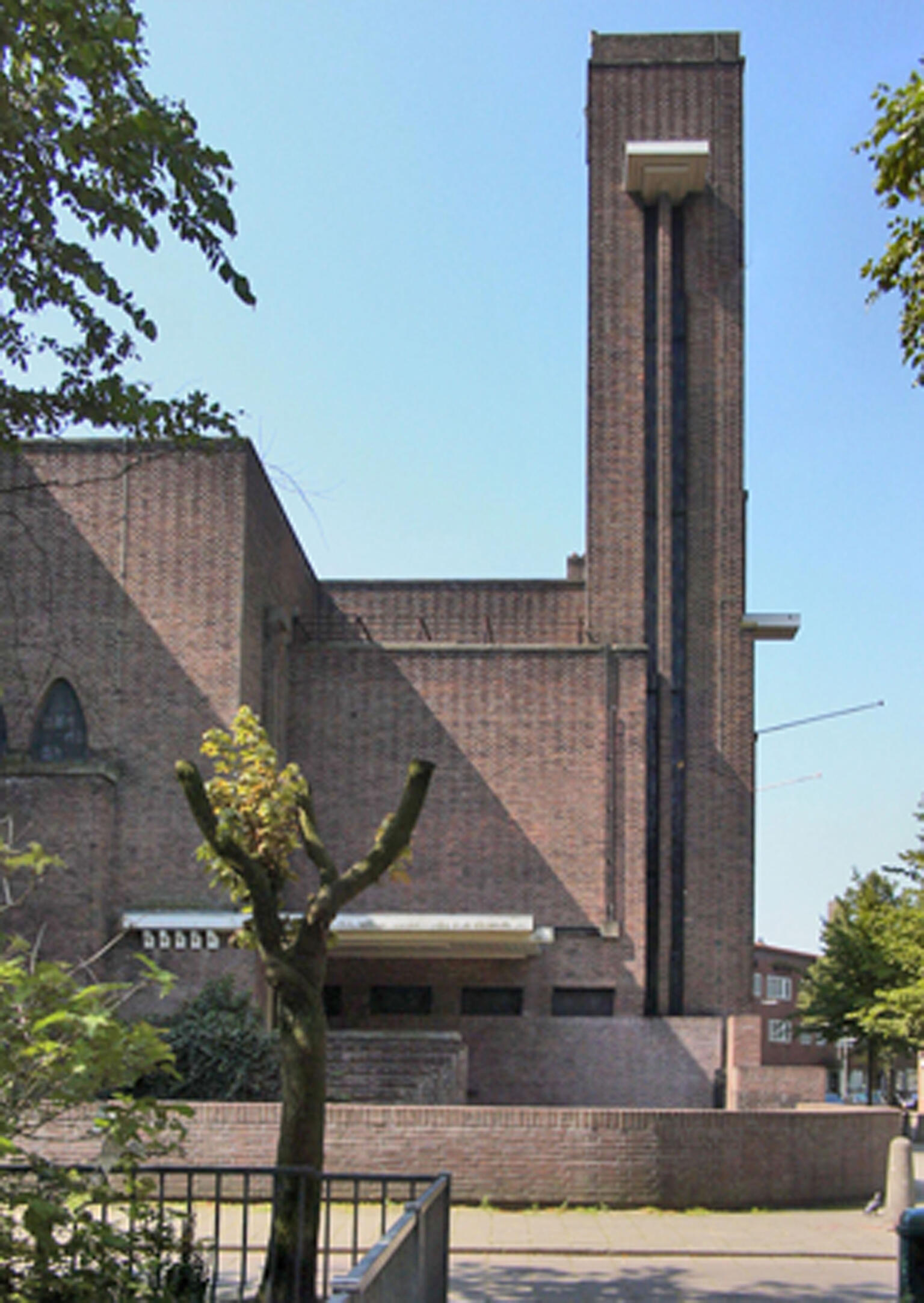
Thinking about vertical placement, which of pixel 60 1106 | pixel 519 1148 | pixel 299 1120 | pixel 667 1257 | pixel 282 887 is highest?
pixel 282 887

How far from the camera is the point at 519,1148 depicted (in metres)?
19.1

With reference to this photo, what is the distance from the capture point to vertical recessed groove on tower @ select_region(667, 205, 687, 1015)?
32.9 m

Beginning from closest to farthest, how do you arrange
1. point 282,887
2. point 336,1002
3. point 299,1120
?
point 299,1120 → point 282,887 → point 336,1002

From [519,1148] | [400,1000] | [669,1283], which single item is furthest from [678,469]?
[669,1283]

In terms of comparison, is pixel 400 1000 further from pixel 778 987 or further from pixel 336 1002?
pixel 778 987

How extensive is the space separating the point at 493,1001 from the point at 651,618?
8758 millimetres

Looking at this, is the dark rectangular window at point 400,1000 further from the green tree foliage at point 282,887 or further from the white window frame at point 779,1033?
the white window frame at point 779,1033

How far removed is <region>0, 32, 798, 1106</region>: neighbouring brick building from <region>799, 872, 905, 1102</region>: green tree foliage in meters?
15.6

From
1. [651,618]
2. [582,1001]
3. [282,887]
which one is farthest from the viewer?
[651,618]

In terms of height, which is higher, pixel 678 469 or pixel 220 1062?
pixel 678 469

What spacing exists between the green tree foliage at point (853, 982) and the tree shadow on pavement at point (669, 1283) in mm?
31256

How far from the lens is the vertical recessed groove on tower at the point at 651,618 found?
32.7 metres

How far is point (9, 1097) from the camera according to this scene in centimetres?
707

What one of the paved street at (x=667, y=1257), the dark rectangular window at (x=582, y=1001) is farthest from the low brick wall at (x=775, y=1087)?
the paved street at (x=667, y=1257)
